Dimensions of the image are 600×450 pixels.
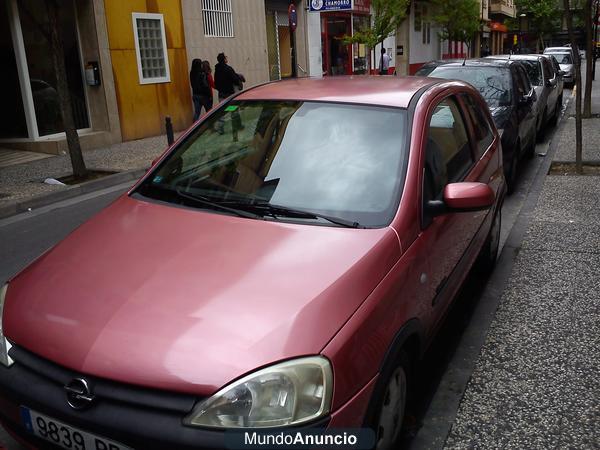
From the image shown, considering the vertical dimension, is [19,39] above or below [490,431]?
above

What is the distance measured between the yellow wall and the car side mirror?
12.3 metres

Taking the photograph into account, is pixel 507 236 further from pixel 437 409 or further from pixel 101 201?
pixel 101 201

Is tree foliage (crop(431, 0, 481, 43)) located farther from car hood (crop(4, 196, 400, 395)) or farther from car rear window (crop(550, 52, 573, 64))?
car hood (crop(4, 196, 400, 395))

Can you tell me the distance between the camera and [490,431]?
119 inches

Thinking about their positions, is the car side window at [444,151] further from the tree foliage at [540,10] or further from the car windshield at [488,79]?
the tree foliage at [540,10]

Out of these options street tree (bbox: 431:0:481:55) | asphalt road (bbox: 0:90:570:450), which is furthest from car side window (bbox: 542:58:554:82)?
street tree (bbox: 431:0:481:55)

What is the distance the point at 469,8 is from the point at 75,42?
27.6 m

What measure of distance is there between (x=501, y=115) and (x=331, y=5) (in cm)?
1205

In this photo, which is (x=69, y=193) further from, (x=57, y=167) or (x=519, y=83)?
(x=519, y=83)

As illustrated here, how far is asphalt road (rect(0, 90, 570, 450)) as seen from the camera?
3.53 metres

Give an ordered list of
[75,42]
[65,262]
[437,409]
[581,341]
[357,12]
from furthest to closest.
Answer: [357,12] < [75,42] < [581,341] < [437,409] < [65,262]

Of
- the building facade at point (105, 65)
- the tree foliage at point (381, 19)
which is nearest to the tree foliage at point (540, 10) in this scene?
the tree foliage at point (381, 19)

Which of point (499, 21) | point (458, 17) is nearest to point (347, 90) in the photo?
point (458, 17)

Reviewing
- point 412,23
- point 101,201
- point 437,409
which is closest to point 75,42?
point 101,201
